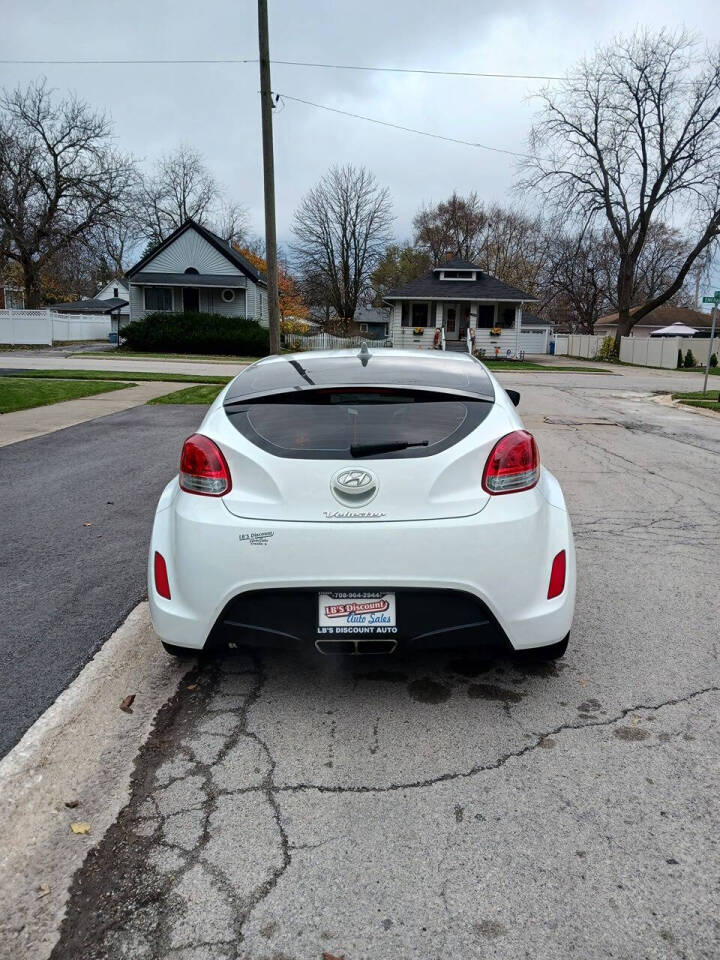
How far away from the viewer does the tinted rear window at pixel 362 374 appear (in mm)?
3258

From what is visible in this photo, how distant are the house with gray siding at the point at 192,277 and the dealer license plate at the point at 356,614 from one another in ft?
145

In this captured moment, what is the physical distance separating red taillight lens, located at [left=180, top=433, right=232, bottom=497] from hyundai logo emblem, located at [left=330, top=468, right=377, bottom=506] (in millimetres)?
471

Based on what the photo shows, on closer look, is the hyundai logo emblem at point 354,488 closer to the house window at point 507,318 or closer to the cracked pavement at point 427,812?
the cracked pavement at point 427,812

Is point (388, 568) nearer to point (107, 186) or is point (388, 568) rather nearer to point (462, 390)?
point (462, 390)

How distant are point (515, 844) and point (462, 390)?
1.88 meters

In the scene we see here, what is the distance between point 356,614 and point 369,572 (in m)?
0.20

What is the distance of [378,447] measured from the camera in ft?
9.76

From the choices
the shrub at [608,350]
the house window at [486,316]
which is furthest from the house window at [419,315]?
the shrub at [608,350]

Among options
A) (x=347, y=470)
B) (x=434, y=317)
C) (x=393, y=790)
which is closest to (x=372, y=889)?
(x=393, y=790)

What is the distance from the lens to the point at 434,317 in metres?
44.9

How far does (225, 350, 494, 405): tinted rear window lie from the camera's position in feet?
10.7

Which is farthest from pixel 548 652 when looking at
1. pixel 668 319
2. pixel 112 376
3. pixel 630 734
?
pixel 668 319

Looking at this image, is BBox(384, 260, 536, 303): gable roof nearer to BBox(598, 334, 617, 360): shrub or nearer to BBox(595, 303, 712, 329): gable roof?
BBox(598, 334, 617, 360): shrub

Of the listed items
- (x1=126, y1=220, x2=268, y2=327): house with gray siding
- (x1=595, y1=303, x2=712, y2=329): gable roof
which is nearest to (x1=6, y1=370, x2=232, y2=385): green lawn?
(x1=126, y1=220, x2=268, y2=327): house with gray siding
